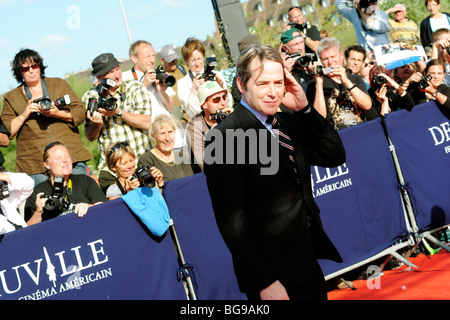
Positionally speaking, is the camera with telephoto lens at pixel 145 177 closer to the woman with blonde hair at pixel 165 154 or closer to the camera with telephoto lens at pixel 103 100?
the woman with blonde hair at pixel 165 154

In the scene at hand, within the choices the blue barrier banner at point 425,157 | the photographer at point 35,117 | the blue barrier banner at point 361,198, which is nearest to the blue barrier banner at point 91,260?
the photographer at point 35,117

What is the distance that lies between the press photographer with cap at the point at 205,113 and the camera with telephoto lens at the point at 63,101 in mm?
1367

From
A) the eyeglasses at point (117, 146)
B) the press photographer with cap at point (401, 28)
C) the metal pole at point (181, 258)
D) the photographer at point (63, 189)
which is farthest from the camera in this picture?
the press photographer with cap at point (401, 28)

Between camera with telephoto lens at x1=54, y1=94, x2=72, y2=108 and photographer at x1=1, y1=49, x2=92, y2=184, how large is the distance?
0.03m

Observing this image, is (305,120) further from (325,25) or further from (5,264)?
(325,25)

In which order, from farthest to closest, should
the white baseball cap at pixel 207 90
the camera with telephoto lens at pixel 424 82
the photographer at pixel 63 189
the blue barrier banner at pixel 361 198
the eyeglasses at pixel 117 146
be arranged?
the camera with telephoto lens at pixel 424 82
the white baseball cap at pixel 207 90
the blue barrier banner at pixel 361 198
the eyeglasses at pixel 117 146
the photographer at pixel 63 189

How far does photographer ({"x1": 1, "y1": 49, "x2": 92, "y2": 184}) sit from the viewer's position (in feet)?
21.0

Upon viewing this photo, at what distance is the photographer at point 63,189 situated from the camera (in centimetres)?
548

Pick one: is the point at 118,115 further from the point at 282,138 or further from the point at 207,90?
the point at 282,138

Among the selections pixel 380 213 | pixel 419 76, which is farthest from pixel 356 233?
pixel 419 76

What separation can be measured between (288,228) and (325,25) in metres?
13.5

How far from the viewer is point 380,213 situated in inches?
259

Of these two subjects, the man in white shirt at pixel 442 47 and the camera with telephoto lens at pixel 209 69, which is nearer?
the camera with telephoto lens at pixel 209 69
